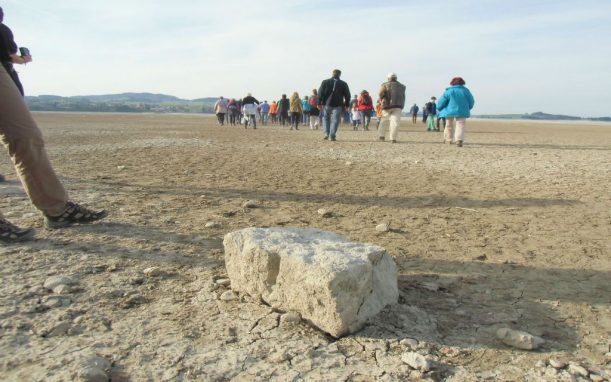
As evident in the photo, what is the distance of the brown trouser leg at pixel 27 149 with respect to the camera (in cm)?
314

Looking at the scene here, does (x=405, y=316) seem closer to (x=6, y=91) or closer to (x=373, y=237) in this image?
(x=373, y=237)

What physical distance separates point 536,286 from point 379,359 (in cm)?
134

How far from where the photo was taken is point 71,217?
3.52 m

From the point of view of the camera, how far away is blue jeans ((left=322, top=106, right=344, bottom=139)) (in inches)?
483

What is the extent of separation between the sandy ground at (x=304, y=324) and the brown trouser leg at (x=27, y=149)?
0.93 feet

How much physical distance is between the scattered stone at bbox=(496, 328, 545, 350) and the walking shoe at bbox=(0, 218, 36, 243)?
3.13 meters

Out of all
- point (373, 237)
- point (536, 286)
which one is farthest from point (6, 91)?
point (536, 286)

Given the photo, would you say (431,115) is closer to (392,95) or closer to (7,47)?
(392,95)

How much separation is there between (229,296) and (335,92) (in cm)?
1005

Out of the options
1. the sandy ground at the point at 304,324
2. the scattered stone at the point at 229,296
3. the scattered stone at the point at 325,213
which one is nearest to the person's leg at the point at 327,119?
the sandy ground at the point at 304,324

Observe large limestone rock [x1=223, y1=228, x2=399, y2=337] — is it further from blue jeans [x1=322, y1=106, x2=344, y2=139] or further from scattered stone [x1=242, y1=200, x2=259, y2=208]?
blue jeans [x1=322, y1=106, x2=344, y2=139]

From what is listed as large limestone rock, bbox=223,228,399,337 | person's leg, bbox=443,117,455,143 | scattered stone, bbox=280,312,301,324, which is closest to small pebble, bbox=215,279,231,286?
large limestone rock, bbox=223,228,399,337

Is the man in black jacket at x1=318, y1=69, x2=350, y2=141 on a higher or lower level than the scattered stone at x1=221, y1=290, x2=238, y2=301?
higher

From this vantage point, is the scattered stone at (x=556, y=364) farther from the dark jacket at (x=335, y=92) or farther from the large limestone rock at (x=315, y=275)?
the dark jacket at (x=335, y=92)
